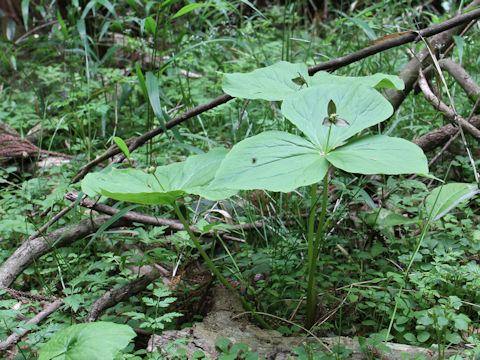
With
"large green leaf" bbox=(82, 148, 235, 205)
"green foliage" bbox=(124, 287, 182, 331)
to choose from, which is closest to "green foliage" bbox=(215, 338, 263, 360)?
"green foliage" bbox=(124, 287, 182, 331)

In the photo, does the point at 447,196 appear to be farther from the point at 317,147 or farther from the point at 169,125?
the point at 169,125

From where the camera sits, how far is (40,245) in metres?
1.85

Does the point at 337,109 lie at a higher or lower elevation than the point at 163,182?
higher

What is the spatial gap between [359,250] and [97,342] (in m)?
1.16

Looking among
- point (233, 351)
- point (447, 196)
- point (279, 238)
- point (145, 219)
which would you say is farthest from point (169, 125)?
point (447, 196)

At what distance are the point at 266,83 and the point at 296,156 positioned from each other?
52 centimetres

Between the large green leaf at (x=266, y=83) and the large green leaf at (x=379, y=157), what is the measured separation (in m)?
0.39

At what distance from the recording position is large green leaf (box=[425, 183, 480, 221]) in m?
1.55

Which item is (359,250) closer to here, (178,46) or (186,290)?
(186,290)

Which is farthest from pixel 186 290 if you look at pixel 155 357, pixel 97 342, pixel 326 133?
pixel 326 133

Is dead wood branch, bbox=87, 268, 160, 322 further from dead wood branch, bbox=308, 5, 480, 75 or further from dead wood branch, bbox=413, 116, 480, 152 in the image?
dead wood branch, bbox=413, 116, 480, 152

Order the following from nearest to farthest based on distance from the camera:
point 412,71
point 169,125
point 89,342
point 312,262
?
point 89,342 < point 312,262 < point 169,125 < point 412,71

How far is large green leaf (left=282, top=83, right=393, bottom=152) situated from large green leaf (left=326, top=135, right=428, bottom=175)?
46 mm

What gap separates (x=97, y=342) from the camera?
3.70ft
